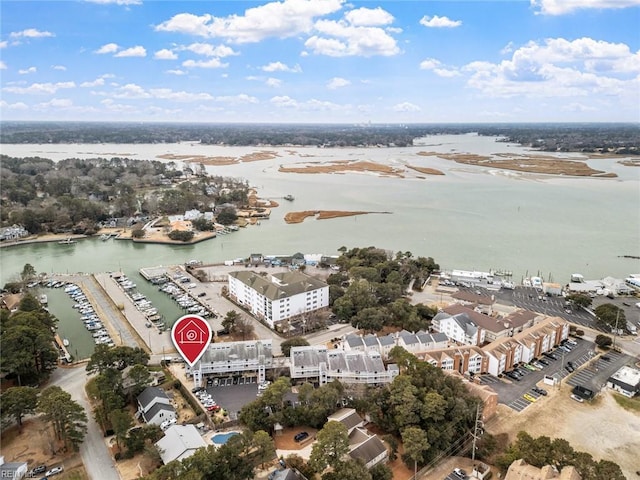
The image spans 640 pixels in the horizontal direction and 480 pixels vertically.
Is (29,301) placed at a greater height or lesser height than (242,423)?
greater

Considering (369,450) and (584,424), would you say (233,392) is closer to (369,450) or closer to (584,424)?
(369,450)

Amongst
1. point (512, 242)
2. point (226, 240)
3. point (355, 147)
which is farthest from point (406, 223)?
point (355, 147)

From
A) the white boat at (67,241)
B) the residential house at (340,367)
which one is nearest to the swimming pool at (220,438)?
the residential house at (340,367)

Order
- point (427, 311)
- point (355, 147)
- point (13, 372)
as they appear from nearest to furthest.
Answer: point (13, 372), point (427, 311), point (355, 147)

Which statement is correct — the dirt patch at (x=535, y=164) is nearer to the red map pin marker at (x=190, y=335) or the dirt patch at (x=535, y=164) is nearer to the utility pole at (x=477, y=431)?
the utility pole at (x=477, y=431)

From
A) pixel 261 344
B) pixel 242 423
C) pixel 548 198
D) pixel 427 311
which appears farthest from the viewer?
pixel 548 198

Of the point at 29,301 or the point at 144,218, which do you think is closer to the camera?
the point at 29,301

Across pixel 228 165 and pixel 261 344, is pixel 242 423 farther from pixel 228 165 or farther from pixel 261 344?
pixel 228 165
